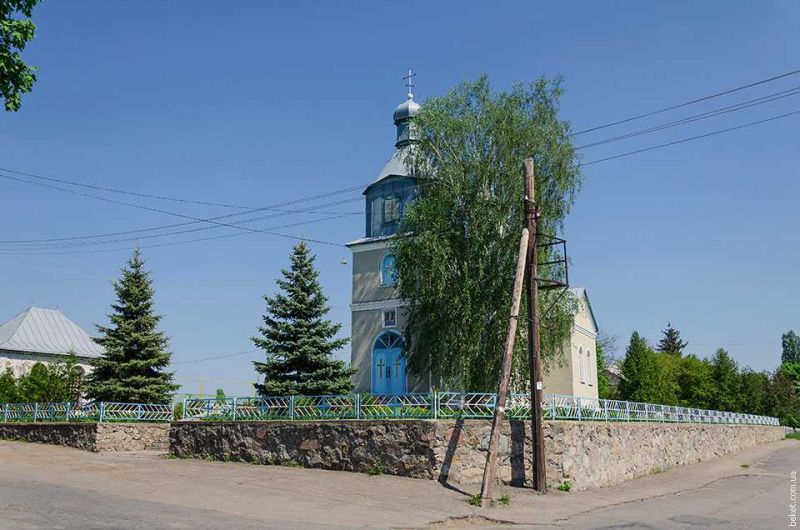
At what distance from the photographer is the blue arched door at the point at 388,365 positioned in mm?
28984

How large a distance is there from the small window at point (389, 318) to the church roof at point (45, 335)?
29530mm

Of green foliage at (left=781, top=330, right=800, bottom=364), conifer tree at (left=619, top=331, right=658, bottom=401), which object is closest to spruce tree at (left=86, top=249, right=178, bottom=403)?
conifer tree at (left=619, top=331, right=658, bottom=401)

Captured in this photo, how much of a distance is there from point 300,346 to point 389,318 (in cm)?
414

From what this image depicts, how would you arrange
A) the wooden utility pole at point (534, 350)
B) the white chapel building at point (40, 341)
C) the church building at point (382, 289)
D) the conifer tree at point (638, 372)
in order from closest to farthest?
the wooden utility pole at point (534, 350), the church building at point (382, 289), the conifer tree at point (638, 372), the white chapel building at point (40, 341)

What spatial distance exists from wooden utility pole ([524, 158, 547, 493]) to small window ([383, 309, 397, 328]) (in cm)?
1240

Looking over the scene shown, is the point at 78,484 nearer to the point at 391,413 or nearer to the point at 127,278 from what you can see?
the point at 391,413

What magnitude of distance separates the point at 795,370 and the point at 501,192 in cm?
9298

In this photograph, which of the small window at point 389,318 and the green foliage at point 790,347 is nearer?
the small window at point 389,318

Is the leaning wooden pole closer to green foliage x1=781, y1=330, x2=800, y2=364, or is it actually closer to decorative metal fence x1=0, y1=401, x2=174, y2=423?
decorative metal fence x1=0, y1=401, x2=174, y2=423

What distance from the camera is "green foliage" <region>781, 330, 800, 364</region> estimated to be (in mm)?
132000

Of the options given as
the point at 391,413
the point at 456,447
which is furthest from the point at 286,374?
the point at 456,447

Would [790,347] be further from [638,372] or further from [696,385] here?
[638,372]

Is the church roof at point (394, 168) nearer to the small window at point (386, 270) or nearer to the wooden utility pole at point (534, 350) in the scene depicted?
the small window at point (386, 270)

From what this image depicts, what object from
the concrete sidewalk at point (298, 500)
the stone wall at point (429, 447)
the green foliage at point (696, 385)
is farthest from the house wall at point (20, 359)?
the green foliage at point (696, 385)
